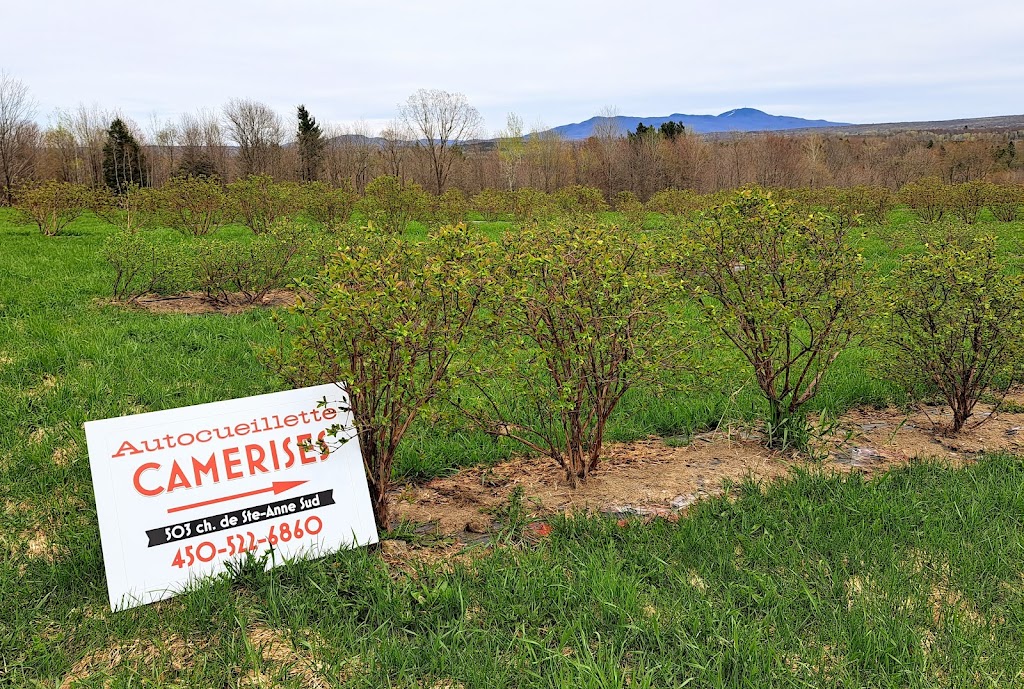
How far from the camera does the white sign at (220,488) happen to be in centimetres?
275

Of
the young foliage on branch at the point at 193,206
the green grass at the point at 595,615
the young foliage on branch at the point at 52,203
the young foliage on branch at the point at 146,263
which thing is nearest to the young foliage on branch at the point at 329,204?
the young foliage on branch at the point at 193,206

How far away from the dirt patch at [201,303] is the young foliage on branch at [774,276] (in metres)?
6.12

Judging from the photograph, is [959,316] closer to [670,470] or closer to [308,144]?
[670,470]

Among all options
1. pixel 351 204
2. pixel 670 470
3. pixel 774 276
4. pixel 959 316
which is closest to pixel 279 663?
pixel 670 470

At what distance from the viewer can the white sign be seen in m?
2.75

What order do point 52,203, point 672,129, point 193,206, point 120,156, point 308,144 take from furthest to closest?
point 672,129 < point 308,144 < point 120,156 < point 52,203 < point 193,206

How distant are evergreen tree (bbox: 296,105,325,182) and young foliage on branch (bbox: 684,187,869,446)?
44.9 meters

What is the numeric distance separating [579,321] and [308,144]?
45.7 metres

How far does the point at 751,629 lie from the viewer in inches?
101

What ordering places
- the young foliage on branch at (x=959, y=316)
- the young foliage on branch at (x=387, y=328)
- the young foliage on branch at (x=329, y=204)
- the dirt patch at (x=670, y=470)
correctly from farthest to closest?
the young foliage on branch at (x=329, y=204), the young foliage on branch at (x=959, y=316), the dirt patch at (x=670, y=470), the young foliage on branch at (x=387, y=328)

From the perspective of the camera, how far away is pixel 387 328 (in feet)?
9.92

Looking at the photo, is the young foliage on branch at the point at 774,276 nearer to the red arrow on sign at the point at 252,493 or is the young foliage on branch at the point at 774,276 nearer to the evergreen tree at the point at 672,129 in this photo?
the red arrow on sign at the point at 252,493

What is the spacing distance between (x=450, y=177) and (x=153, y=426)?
40.9 metres

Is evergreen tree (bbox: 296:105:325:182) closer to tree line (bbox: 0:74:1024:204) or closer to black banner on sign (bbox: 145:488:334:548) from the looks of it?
tree line (bbox: 0:74:1024:204)
